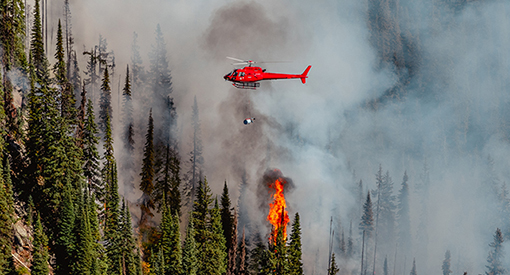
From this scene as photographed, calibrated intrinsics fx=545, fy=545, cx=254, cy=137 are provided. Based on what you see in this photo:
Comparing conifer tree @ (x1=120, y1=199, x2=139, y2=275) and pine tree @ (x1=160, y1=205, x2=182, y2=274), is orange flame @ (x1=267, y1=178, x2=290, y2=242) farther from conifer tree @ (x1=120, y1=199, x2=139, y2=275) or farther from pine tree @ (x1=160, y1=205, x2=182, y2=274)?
conifer tree @ (x1=120, y1=199, x2=139, y2=275)

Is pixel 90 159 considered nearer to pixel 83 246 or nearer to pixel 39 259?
pixel 83 246

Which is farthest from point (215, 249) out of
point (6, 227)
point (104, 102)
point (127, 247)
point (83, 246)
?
point (104, 102)

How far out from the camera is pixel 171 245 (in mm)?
96125

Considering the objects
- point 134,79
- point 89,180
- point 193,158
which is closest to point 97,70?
point 134,79

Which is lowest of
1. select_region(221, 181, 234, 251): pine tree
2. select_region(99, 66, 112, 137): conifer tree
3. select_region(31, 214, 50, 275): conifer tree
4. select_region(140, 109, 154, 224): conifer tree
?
select_region(31, 214, 50, 275): conifer tree

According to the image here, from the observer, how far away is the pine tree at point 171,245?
93750mm

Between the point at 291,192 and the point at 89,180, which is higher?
the point at 291,192

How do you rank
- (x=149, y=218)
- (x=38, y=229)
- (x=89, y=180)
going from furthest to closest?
(x=149, y=218)
(x=89, y=180)
(x=38, y=229)

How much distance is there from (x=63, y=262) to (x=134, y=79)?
8410 centimetres

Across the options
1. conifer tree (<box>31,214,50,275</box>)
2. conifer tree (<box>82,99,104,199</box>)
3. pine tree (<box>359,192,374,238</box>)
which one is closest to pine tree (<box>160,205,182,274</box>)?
conifer tree (<box>82,99,104,199</box>)

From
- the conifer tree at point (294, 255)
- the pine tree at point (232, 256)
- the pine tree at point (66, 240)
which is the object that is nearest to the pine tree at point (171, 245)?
the pine tree at point (232, 256)

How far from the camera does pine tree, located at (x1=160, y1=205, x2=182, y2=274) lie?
93.8 meters

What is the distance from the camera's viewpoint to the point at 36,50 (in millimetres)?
106125

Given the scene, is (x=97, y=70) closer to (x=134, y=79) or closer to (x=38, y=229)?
(x=134, y=79)
